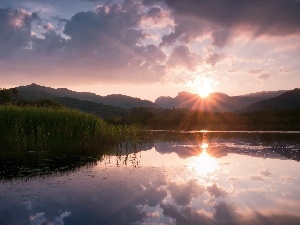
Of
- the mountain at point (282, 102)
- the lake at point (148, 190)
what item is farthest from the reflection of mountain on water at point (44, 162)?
the mountain at point (282, 102)

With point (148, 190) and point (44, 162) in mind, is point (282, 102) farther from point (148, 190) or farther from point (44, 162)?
point (148, 190)

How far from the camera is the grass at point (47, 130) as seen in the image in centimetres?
2131

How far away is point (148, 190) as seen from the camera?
12.0m

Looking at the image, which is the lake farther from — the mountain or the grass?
the mountain

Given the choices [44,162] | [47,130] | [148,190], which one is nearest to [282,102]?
[47,130]

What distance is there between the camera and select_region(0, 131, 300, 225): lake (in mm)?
9148

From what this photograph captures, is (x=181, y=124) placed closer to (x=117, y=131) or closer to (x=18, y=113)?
(x=117, y=131)

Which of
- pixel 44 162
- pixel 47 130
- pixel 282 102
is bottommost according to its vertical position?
pixel 44 162

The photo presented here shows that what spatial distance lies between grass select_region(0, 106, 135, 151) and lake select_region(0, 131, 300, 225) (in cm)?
171

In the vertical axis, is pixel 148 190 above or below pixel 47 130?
below

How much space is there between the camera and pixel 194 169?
16281 mm

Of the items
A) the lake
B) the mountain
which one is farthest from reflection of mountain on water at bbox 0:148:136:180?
the mountain

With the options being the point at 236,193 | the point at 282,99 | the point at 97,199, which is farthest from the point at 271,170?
the point at 282,99

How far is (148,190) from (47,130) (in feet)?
42.1
